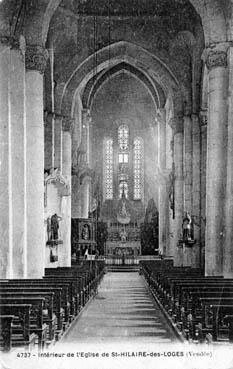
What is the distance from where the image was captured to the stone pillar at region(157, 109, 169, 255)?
36.8 meters

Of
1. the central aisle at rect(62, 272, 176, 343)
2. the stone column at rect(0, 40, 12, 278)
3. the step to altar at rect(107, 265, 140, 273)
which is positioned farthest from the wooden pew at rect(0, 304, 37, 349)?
the step to altar at rect(107, 265, 140, 273)

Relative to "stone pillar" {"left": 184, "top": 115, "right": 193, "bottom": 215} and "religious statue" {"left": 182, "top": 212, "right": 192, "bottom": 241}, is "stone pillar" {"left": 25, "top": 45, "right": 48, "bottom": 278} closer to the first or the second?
"religious statue" {"left": 182, "top": 212, "right": 192, "bottom": 241}

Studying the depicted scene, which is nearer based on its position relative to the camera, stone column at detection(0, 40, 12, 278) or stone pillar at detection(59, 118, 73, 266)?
stone column at detection(0, 40, 12, 278)

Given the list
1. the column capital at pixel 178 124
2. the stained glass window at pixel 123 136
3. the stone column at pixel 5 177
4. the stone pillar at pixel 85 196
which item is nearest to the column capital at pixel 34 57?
the stone column at pixel 5 177

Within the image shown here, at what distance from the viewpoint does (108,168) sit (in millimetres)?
47594

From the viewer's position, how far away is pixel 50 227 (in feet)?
86.5

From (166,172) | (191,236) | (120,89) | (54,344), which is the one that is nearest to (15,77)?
(54,344)

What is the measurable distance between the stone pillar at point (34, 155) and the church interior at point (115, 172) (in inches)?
1.3

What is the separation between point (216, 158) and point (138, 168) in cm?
2835

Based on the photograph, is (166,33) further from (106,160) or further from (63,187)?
(106,160)

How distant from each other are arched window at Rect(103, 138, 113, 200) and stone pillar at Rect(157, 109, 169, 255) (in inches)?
339

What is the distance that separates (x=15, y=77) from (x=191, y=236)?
40.9 feet

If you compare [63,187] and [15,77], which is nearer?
[15,77]

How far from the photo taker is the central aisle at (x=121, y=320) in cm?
1195
